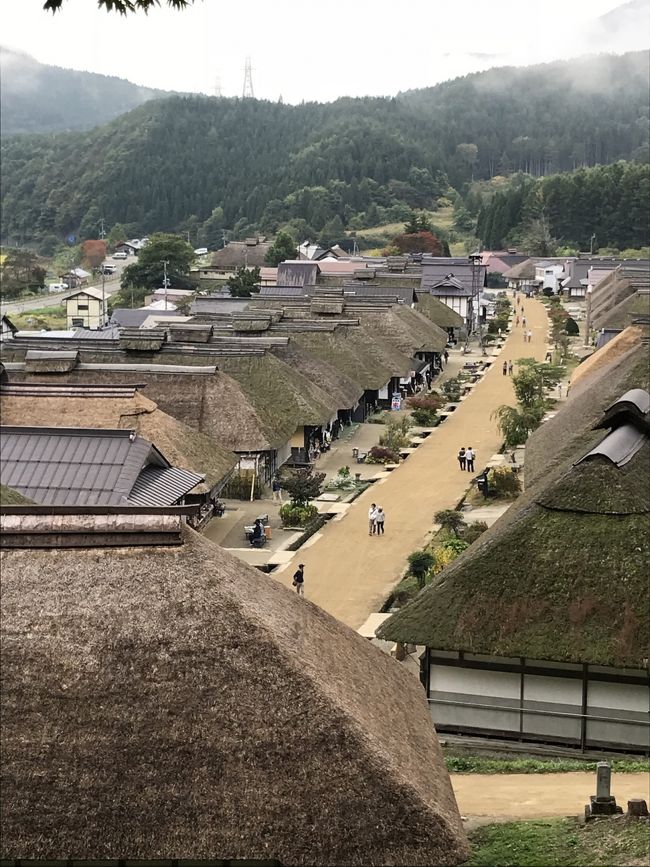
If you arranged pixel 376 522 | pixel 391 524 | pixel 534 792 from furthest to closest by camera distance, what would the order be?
pixel 391 524, pixel 376 522, pixel 534 792

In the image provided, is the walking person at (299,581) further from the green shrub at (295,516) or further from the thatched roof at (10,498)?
the thatched roof at (10,498)

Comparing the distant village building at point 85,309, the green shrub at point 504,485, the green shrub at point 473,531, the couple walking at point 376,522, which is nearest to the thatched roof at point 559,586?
the green shrub at point 473,531

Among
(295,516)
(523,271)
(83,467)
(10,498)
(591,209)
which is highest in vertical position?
(591,209)

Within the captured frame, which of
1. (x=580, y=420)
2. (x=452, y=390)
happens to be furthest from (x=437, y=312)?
(x=580, y=420)

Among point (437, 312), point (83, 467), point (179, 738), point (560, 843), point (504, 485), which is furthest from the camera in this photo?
point (437, 312)

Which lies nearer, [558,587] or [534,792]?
[534,792]

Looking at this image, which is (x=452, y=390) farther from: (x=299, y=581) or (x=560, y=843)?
(x=560, y=843)
